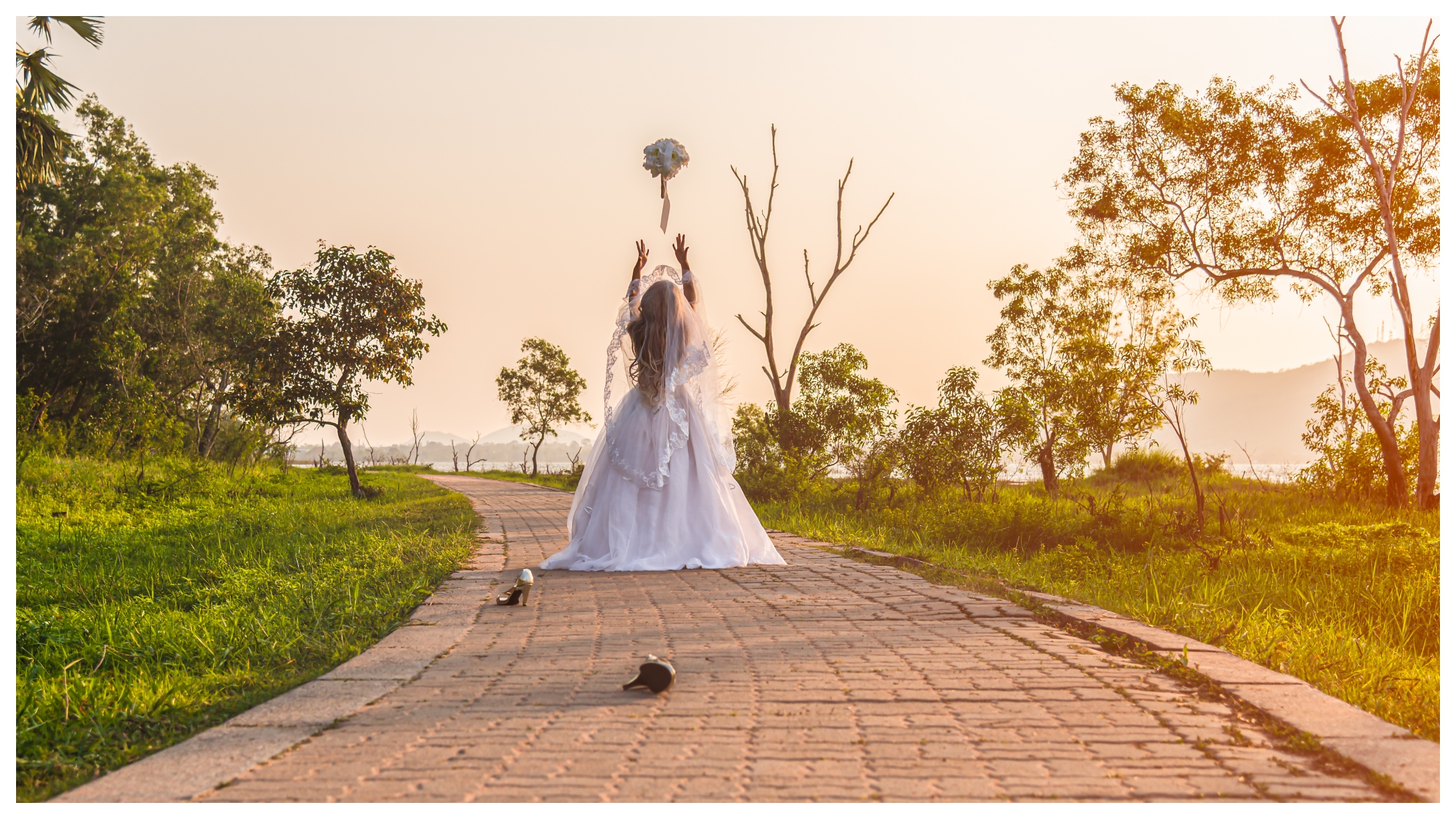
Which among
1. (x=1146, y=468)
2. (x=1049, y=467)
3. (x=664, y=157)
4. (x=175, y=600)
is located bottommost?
(x=175, y=600)

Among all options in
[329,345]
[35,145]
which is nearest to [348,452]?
[329,345]

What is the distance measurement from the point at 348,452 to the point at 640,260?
11090 millimetres

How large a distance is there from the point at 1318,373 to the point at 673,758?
17172 millimetres

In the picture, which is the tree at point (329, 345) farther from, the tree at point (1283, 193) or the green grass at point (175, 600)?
the tree at point (1283, 193)

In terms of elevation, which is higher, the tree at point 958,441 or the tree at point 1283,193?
the tree at point 1283,193

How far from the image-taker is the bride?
21.2 ft

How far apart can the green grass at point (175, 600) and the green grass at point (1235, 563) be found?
155 inches

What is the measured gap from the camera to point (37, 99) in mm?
13289

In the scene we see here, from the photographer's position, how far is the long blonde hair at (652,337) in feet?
23.0

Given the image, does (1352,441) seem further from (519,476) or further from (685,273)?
(519,476)

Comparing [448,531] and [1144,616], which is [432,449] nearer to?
[448,531]

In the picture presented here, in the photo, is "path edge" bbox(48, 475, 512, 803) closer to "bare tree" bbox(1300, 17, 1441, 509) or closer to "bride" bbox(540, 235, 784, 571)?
"bride" bbox(540, 235, 784, 571)

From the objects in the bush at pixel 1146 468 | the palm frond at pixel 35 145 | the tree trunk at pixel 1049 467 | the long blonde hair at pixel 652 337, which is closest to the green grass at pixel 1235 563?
the tree trunk at pixel 1049 467

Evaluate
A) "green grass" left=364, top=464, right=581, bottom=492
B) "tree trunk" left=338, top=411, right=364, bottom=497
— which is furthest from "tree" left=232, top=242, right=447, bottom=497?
"green grass" left=364, top=464, right=581, bottom=492
